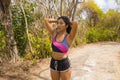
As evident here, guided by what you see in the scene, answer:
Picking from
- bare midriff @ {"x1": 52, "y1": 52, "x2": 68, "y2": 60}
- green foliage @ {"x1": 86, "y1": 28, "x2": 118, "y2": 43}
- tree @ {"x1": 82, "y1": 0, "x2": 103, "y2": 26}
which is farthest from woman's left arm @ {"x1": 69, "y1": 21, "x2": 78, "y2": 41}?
tree @ {"x1": 82, "y1": 0, "x2": 103, "y2": 26}

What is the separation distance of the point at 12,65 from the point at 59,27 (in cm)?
477

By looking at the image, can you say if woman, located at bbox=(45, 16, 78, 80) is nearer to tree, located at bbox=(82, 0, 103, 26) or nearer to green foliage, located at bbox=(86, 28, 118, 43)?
green foliage, located at bbox=(86, 28, 118, 43)

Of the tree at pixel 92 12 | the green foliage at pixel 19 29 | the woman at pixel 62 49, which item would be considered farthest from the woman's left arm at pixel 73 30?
the tree at pixel 92 12

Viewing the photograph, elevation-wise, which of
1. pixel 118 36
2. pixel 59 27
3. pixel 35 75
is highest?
pixel 59 27

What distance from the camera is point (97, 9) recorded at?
36719 millimetres

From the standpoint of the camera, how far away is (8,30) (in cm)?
939

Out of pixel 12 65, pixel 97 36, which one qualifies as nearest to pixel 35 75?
pixel 12 65

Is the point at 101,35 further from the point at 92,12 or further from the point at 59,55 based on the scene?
the point at 59,55

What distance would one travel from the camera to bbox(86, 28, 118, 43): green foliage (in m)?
30.2

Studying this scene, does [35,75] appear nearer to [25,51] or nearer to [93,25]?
[25,51]

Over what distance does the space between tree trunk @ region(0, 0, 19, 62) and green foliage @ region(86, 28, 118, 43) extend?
67.4 feet

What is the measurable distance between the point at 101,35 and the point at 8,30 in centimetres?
2421

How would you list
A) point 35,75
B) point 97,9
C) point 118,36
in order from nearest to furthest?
1. point 35,75
2. point 118,36
3. point 97,9

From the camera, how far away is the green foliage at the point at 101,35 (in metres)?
30.2
